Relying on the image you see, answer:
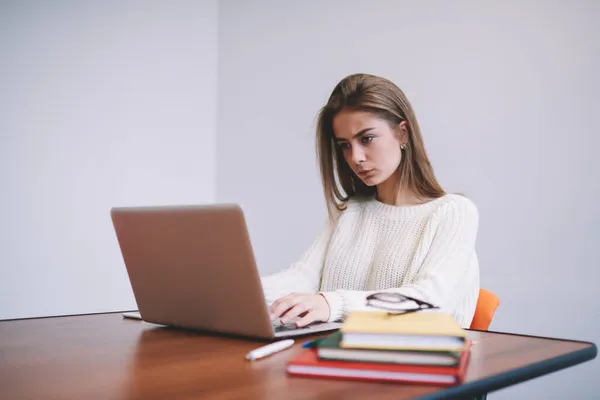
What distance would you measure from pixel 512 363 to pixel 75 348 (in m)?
0.68

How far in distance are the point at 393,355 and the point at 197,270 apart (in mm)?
406

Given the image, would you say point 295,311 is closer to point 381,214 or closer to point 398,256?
point 398,256

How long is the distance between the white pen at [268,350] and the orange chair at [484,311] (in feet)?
2.24

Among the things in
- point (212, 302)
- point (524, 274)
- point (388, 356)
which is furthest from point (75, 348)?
point (524, 274)

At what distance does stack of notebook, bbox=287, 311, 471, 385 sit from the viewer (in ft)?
2.59

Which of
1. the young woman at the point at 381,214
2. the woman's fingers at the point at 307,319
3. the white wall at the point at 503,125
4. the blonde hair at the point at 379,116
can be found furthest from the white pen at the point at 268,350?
the white wall at the point at 503,125

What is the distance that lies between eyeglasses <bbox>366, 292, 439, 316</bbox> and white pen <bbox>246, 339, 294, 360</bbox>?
189 millimetres

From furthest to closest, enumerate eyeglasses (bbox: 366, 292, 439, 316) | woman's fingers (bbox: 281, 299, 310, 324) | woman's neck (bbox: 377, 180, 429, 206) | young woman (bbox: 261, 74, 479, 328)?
woman's neck (bbox: 377, 180, 429, 206)
young woman (bbox: 261, 74, 479, 328)
woman's fingers (bbox: 281, 299, 310, 324)
eyeglasses (bbox: 366, 292, 439, 316)

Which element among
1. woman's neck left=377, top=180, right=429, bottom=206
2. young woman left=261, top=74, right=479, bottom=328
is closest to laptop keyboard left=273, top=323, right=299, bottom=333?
young woman left=261, top=74, right=479, bottom=328

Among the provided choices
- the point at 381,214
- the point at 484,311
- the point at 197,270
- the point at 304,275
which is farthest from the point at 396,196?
the point at 197,270

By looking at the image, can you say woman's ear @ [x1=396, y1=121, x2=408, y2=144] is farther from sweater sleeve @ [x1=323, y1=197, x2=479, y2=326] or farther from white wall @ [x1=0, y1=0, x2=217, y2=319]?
white wall @ [x1=0, y1=0, x2=217, y2=319]

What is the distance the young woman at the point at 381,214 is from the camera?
160cm

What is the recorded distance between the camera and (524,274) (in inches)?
91.4

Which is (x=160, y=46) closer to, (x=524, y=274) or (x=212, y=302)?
(x=524, y=274)
